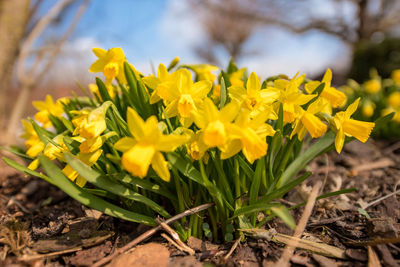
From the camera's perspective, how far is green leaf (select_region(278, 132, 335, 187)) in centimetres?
128

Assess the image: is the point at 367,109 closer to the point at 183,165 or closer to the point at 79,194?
the point at 183,165

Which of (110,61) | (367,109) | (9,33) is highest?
(9,33)

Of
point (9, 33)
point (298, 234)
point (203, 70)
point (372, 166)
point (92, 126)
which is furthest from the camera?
point (9, 33)

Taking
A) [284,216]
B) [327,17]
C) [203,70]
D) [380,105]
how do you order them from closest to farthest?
[284,216], [203,70], [380,105], [327,17]

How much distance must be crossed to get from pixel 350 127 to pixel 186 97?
0.74 m

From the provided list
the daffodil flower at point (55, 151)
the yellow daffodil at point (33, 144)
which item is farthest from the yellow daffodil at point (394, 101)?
the yellow daffodil at point (33, 144)

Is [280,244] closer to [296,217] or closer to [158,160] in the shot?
[296,217]

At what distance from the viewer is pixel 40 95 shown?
1112cm

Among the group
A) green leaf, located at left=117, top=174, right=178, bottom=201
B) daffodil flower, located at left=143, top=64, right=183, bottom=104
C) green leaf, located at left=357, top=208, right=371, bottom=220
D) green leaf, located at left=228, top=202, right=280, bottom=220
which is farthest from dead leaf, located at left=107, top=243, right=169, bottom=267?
green leaf, located at left=357, top=208, right=371, bottom=220

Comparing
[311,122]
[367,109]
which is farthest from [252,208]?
[367,109]

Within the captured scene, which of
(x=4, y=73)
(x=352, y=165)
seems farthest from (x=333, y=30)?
(x=4, y=73)

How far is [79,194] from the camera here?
0.98 m

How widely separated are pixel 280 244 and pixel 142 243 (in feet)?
2.03

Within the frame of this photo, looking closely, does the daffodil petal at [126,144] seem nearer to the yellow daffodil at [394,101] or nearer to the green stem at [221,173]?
the green stem at [221,173]
